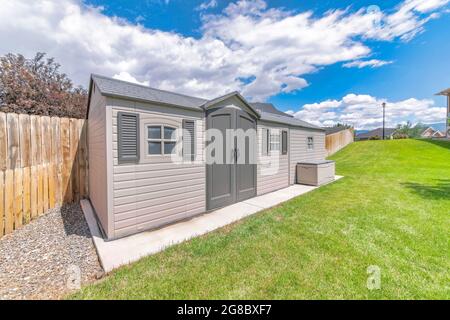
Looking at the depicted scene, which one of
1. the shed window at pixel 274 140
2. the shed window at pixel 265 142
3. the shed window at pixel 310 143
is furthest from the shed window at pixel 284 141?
the shed window at pixel 310 143

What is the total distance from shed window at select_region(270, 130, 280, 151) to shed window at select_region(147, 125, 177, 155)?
3.82 m

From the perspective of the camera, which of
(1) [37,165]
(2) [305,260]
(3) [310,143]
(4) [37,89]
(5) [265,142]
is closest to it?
(2) [305,260]

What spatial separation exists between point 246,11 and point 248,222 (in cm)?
690

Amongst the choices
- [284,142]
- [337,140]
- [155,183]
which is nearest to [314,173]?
[284,142]

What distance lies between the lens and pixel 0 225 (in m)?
3.19

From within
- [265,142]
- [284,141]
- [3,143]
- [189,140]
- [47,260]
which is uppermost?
[284,141]

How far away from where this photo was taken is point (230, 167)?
5.12 m

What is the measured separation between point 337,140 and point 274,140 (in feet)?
54.6

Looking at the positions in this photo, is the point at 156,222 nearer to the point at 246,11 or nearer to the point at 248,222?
the point at 248,222

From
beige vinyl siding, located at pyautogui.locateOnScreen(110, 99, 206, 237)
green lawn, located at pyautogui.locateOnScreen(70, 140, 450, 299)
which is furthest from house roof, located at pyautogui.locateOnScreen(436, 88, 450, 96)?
beige vinyl siding, located at pyautogui.locateOnScreen(110, 99, 206, 237)

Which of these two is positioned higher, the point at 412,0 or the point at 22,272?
the point at 412,0

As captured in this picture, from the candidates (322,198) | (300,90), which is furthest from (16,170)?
(300,90)

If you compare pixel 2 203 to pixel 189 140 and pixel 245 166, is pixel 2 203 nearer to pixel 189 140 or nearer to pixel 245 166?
pixel 189 140

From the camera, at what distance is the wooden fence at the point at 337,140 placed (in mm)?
17828
